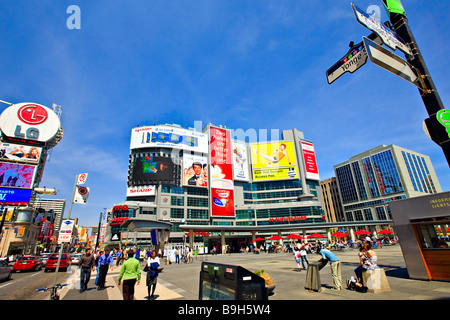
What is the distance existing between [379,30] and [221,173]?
70.6m

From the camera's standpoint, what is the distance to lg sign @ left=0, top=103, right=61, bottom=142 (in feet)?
150

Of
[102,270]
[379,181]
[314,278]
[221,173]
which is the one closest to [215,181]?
[221,173]

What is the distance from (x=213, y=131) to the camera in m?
84.6

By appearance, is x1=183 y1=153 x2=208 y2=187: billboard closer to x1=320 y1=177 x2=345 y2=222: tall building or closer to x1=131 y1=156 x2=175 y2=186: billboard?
x1=131 y1=156 x2=175 y2=186: billboard

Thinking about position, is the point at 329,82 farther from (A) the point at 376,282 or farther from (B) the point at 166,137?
(B) the point at 166,137

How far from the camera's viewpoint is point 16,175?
43.5m

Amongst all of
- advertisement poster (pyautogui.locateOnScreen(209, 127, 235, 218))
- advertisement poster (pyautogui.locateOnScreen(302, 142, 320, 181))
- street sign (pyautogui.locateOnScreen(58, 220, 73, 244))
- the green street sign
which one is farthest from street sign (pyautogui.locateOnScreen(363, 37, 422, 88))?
advertisement poster (pyautogui.locateOnScreen(302, 142, 320, 181))

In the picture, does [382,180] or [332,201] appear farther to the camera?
[332,201]

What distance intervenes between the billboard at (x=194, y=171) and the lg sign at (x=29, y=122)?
36424 millimetres

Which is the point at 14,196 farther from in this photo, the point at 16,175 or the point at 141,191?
the point at 141,191

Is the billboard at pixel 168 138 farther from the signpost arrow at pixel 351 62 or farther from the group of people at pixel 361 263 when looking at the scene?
the signpost arrow at pixel 351 62

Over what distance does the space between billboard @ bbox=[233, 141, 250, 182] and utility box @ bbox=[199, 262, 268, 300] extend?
7760 cm
